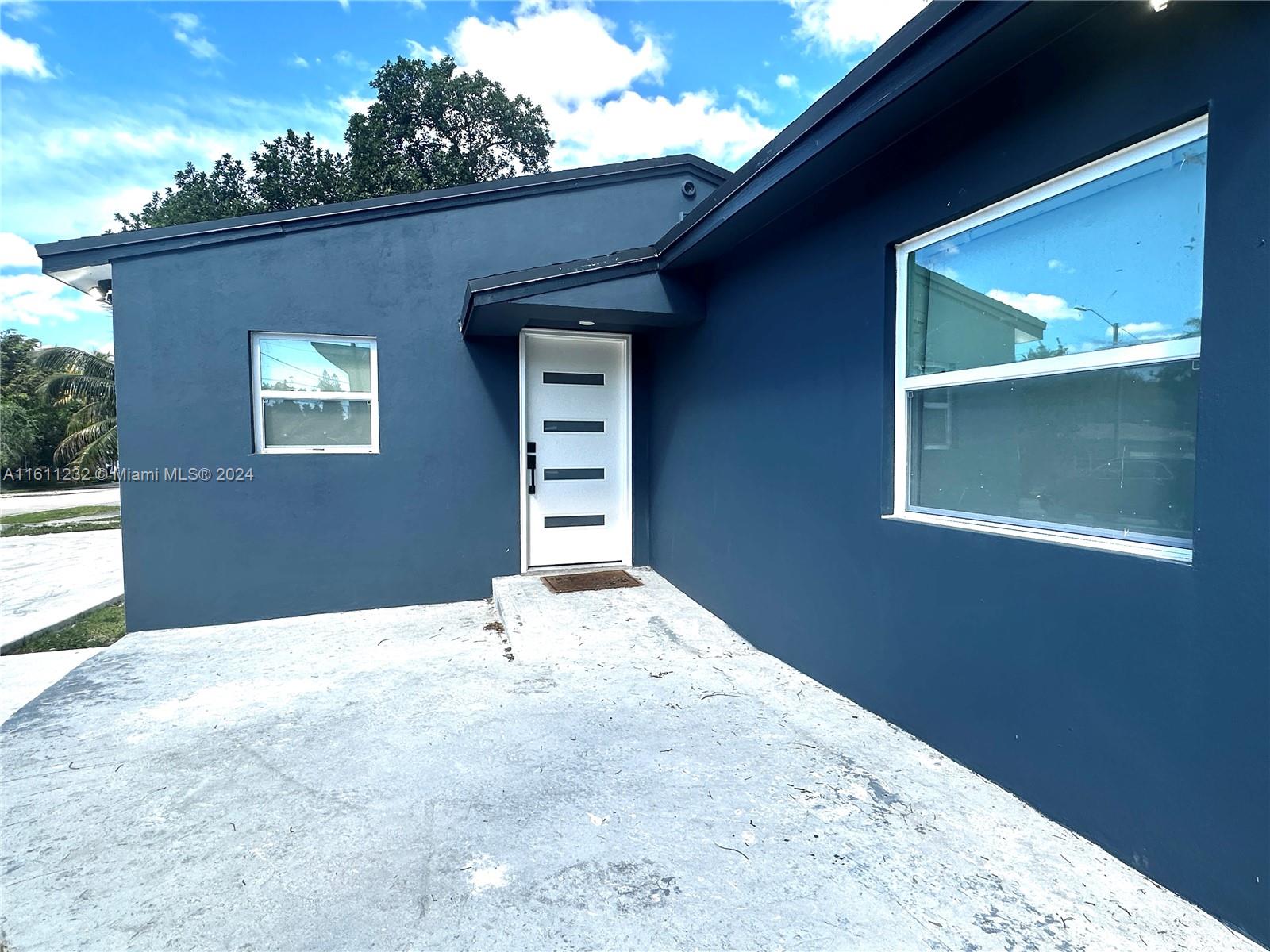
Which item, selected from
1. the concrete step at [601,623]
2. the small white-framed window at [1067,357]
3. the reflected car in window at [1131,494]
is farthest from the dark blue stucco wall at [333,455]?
the reflected car in window at [1131,494]

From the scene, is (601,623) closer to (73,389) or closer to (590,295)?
(590,295)

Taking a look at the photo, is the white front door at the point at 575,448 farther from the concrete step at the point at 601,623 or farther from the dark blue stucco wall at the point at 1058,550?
the dark blue stucco wall at the point at 1058,550

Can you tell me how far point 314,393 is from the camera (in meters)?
4.71

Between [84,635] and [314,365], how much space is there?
2779mm

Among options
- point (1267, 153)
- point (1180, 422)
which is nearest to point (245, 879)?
point (1180, 422)

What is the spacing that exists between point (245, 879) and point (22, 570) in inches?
308

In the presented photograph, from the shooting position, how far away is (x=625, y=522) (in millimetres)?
5648

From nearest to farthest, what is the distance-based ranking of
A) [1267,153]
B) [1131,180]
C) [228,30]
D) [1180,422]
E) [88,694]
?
[1267,153], [1180,422], [1131,180], [88,694], [228,30]

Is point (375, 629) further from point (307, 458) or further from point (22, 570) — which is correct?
point (22, 570)

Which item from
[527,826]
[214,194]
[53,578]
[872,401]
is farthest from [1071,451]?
[214,194]

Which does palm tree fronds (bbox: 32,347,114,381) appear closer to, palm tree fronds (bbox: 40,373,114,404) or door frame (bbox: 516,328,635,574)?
palm tree fronds (bbox: 40,373,114,404)

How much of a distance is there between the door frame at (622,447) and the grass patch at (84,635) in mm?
3197

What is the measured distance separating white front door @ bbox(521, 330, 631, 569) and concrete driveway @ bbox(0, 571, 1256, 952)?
213 cm

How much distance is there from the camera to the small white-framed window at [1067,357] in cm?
168
